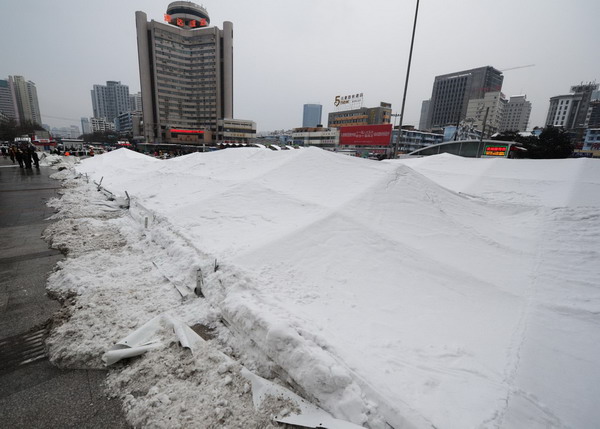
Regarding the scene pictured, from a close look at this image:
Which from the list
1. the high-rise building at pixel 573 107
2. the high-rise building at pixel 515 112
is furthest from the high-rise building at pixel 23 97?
the high-rise building at pixel 573 107

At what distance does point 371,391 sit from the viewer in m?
2.07

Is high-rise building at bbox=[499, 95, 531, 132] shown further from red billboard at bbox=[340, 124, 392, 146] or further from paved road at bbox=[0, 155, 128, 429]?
paved road at bbox=[0, 155, 128, 429]

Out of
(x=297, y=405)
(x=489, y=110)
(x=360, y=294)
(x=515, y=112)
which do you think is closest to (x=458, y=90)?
(x=489, y=110)

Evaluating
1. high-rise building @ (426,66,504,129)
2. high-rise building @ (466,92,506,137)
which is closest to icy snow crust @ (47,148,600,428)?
high-rise building @ (466,92,506,137)

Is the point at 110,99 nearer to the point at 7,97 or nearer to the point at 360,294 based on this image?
the point at 7,97

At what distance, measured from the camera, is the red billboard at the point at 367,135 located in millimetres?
40406

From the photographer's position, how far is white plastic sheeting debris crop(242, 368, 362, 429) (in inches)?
75.0

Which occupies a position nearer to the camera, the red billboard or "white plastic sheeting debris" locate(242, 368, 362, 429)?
"white plastic sheeting debris" locate(242, 368, 362, 429)

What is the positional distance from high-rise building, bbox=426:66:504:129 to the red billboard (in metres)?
72.4

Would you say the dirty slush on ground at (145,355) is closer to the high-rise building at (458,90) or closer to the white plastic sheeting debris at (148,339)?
the white plastic sheeting debris at (148,339)

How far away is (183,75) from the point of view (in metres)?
81.2

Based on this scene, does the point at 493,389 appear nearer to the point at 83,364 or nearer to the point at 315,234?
the point at 315,234

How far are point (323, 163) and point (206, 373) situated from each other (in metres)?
6.49

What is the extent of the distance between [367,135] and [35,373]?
150 ft
